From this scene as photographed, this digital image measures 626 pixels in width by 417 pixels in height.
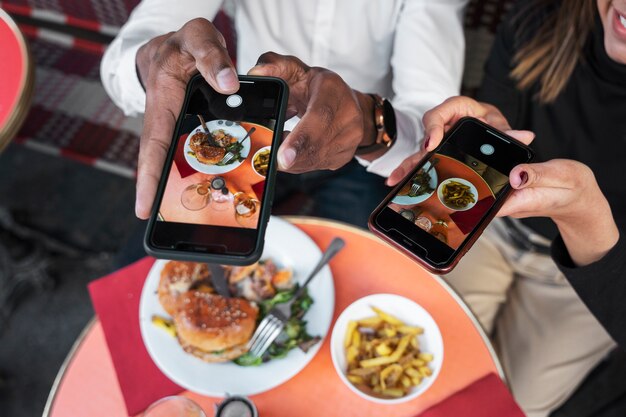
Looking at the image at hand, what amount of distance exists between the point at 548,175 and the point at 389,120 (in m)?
0.32

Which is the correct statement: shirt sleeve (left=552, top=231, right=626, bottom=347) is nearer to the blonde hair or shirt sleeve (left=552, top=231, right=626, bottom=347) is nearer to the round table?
the blonde hair

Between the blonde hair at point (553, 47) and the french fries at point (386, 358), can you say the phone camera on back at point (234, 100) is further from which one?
the blonde hair at point (553, 47)

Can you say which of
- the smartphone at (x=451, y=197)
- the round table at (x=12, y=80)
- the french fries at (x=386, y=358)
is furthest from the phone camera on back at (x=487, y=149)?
the round table at (x=12, y=80)

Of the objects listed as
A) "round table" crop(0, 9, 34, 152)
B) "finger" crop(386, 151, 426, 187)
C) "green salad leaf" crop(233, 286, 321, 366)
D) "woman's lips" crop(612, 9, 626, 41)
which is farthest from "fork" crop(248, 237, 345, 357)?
"woman's lips" crop(612, 9, 626, 41)

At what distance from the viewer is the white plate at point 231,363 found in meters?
0.89

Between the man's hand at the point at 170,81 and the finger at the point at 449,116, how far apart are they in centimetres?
33

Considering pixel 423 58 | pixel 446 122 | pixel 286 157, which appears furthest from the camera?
pixel 423 58

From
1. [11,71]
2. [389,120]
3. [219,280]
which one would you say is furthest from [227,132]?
[11,71]

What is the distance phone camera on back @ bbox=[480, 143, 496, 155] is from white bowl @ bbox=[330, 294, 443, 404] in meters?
0.29

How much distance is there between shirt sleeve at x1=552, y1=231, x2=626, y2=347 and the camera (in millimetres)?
948

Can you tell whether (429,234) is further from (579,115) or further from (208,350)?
(579,115)

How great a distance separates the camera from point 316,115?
2.61 ft

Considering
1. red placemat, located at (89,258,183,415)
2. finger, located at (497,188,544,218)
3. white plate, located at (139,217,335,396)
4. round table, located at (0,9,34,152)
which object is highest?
finger, located at (497,188,544,218)

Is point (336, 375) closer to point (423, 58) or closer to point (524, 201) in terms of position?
point (524, 201)
